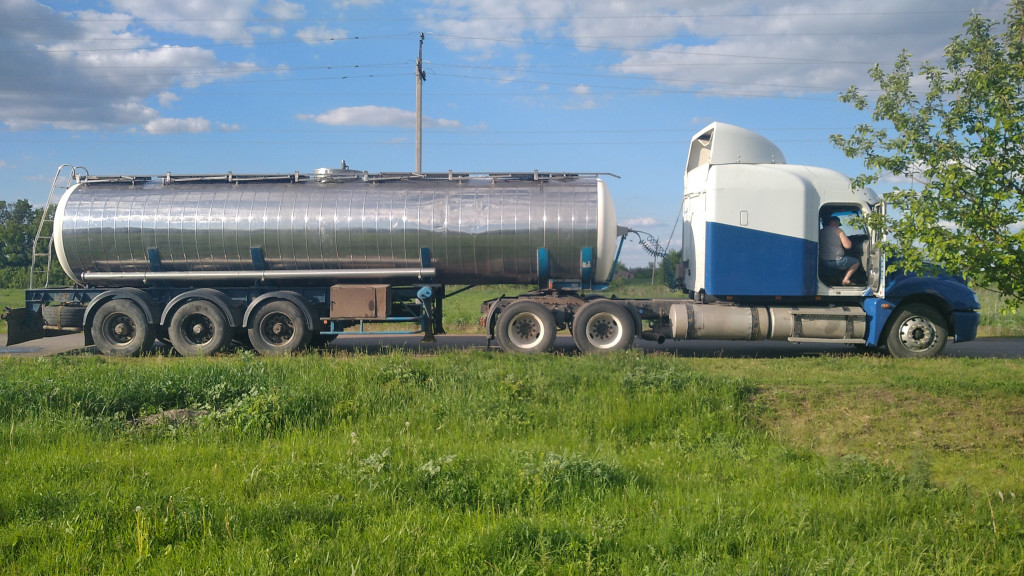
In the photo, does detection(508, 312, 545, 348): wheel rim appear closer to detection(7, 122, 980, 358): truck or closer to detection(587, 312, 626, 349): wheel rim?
detection(7, 122, 980, 358): truck

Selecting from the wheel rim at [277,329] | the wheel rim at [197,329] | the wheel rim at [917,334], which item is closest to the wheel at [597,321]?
the wheel rim at [917,334]

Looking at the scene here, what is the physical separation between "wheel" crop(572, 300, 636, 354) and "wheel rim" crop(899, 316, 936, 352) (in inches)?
183

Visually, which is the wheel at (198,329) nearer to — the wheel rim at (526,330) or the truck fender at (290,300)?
the truck fender at (290,300)

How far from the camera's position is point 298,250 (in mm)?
12906

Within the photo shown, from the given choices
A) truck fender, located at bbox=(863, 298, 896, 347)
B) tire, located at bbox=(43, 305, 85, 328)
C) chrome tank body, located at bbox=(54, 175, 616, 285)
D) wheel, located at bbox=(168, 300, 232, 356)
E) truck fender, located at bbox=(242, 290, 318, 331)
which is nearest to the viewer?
truck fender, located at bbox=(863, 298, 896, 347)

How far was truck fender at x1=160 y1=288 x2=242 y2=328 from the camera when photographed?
12.9 meters

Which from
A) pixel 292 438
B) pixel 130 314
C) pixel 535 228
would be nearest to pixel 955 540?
pixel 292 438

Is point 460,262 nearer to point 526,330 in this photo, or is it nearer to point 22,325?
point 526,330

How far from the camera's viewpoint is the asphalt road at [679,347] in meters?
13.6

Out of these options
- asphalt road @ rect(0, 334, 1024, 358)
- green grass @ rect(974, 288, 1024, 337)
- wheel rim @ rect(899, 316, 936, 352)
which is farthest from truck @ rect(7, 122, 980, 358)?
green grass @ rect(974, 288, 1024, 337)

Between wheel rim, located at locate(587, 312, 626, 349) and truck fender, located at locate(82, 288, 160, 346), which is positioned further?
truck fender, located at locate(82, 288, 160, 346)

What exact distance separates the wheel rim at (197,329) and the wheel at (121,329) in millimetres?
658

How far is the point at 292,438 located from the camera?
7059 millimetres

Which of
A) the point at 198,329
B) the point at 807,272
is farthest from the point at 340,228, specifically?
the point at 807,272
